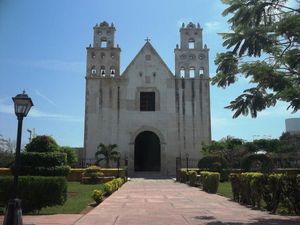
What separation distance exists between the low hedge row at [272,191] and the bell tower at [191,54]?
26.8 metres

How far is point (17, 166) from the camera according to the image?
9469mm

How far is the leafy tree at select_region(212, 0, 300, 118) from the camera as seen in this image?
399 inches

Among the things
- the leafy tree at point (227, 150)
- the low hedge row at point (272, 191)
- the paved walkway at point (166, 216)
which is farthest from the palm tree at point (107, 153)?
the low hedge row at point (272, 191)

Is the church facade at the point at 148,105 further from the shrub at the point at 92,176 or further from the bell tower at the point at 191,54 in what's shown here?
the shrub at the point at 92,176

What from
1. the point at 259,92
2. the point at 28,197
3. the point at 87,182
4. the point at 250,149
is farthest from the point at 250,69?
the point at 250,149

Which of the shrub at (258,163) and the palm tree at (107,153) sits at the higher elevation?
the palm tree at (107,153)

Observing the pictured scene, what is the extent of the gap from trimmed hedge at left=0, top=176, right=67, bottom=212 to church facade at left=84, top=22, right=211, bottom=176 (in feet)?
84.7

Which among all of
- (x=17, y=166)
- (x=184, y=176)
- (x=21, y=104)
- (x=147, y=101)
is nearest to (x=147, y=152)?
(x=147, y=101)

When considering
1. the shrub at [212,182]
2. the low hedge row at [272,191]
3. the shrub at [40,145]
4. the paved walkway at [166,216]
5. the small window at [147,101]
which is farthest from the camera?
the small window at [147,101]

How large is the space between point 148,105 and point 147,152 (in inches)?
194

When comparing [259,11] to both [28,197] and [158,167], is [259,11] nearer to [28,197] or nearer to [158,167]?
[28,197]

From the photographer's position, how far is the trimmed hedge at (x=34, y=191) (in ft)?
40.6

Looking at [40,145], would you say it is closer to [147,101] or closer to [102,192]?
[102,192]

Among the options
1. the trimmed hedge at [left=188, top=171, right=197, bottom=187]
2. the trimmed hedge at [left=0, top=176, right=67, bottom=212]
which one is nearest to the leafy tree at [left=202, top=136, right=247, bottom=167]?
the trimmed hedge at [left=188, top=171, right=197, bottom=187]
